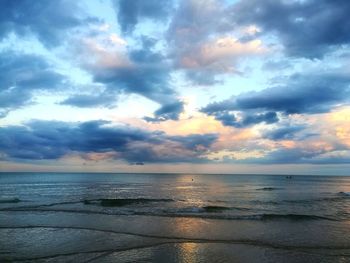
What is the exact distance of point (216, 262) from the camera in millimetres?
14820

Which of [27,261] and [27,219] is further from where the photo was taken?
[27,219]

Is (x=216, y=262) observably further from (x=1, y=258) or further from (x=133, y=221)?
(x=133, y=221)

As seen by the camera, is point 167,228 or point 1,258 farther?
point 167,228

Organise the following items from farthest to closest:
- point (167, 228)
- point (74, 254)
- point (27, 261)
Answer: point (167, 228) → point (74, 254) → point (27, 261)

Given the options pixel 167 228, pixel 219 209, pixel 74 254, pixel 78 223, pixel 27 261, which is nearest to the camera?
pixel 27 261

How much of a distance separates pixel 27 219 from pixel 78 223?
17.5ft

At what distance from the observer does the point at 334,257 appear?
53.1 ft

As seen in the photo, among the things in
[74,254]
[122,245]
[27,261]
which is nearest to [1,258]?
[27,261]

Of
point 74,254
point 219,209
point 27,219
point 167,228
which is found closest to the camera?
point 74,254

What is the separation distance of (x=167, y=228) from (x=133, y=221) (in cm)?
455

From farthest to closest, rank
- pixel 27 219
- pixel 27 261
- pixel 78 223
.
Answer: pixel 27 219 → pixel 78 223 → pixel 27 261

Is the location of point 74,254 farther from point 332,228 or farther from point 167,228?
point 332,228

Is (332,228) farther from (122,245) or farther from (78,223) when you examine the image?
(78,223)

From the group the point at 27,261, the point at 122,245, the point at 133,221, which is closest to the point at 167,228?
the point at 133,221
